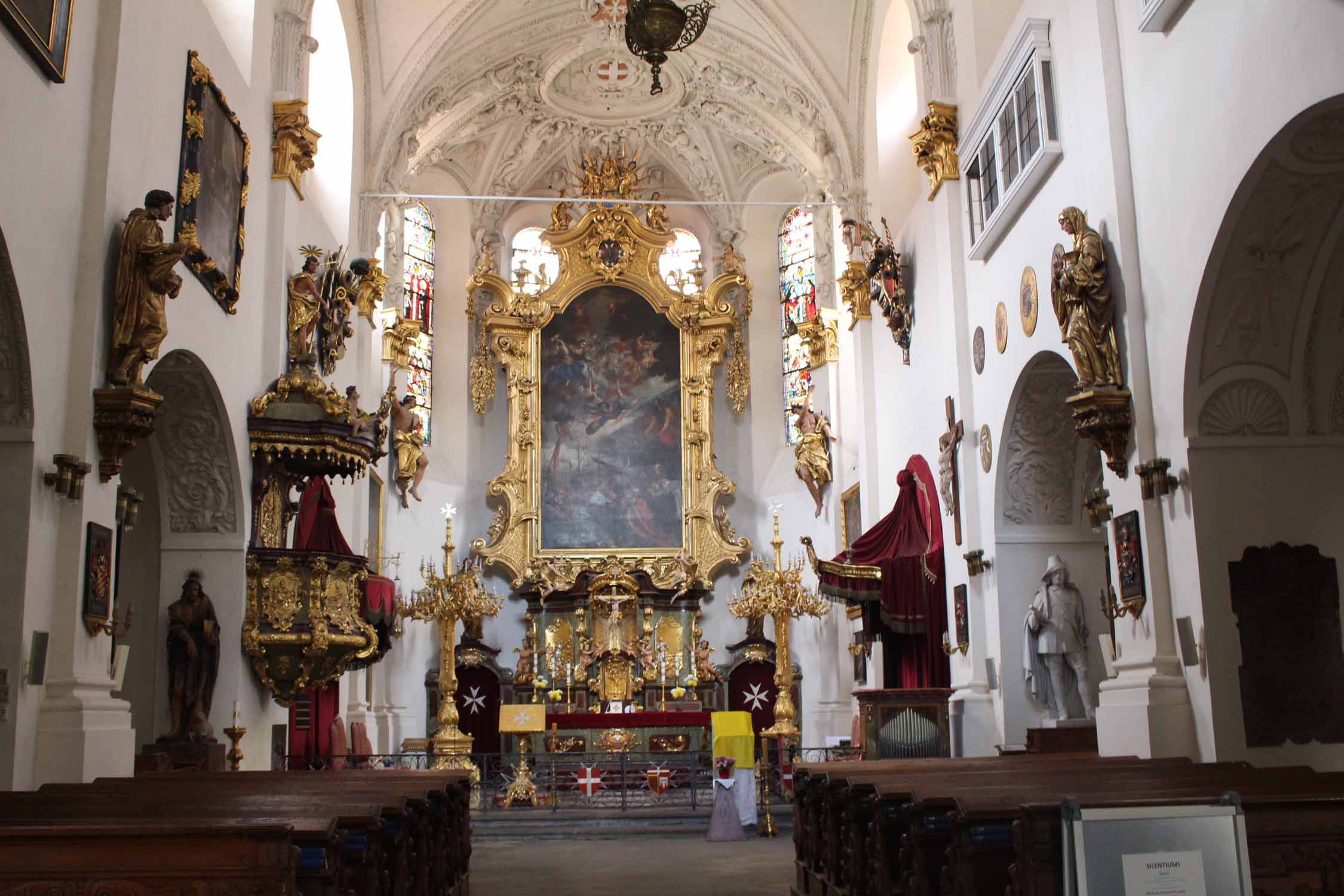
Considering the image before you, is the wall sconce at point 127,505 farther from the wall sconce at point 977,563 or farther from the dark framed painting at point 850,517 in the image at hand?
the dark framed painting at point 850,517

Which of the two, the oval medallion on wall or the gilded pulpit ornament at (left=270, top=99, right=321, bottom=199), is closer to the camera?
the oval medallion on wall

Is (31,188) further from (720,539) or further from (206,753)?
(720,539)

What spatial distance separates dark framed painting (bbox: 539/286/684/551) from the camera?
22453 mm

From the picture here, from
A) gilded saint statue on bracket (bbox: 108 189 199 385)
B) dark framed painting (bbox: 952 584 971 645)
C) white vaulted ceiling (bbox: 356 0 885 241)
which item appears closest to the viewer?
gilded saint statue on bracket (bbox: 108 189 199 385)

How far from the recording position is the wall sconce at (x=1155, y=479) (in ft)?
28.8

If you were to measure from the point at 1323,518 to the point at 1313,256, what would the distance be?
5.80 ft

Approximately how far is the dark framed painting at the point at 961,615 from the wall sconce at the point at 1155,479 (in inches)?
169

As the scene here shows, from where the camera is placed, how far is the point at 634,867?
10.7 m

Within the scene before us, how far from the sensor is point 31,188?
26.1ft

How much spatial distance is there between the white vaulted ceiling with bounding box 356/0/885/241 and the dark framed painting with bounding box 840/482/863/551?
15.0 feet

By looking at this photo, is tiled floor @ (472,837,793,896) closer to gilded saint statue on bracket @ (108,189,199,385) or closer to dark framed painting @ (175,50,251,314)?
gilded saint statue on bracket @ (108,189,199,385)

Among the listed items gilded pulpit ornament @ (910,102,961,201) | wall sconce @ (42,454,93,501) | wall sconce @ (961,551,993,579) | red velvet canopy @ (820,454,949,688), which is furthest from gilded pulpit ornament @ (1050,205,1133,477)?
wall sconce @ (42,454,93,501)

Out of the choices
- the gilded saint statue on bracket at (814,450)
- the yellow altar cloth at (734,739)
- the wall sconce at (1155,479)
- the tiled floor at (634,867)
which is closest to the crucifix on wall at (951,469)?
the yellow altar cloth at (734,739)

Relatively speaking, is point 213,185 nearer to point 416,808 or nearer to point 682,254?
point 416,808
